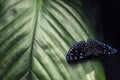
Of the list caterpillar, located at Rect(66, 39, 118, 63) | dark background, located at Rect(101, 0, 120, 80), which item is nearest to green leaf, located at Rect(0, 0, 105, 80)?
caterpillar, located at Rect(66, 39, 118, 63)

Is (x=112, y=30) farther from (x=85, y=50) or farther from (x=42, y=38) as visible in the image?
(x=42, y=38)

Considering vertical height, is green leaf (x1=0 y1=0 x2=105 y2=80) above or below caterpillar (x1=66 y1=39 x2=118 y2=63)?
above

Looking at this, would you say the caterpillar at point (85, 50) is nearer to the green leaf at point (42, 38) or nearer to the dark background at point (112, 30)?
the green leaf at point (42, 38)

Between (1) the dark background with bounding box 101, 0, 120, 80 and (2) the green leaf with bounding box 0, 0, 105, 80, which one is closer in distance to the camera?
(2) the green leaf with bounding box 0, 0, 105, 80

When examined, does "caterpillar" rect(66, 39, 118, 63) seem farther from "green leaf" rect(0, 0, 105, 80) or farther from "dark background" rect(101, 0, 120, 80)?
"dark background" rect(101, 0, 120, 80)

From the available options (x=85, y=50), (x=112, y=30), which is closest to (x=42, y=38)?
(x=85, y=50)
